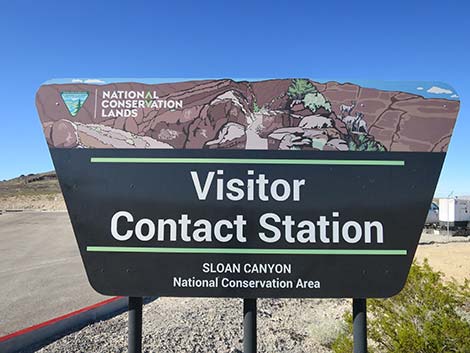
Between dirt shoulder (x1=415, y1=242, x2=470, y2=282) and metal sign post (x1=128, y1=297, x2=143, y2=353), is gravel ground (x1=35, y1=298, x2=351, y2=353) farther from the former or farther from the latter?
dirt shoulder (x1=415, y1=242, x2=470, y2=282)

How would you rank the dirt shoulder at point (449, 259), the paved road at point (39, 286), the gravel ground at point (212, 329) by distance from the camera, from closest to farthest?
1. the gravel ground at point (212, 329)
2. the paved road at point (39, 286)
3. the dirt shoulder at point (449, 259)

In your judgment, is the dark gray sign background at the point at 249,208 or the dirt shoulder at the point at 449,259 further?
the dirt shoulder at the point at 449,259

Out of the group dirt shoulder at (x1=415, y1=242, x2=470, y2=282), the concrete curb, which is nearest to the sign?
the concrete curb

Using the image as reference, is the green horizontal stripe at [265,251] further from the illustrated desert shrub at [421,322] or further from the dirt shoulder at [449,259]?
the dirt shoulder at [449,259]

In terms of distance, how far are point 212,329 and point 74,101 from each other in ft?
13.4

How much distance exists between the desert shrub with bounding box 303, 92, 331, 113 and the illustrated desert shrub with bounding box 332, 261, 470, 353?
2522 mm

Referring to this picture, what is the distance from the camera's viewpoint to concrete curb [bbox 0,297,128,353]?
4.43 m

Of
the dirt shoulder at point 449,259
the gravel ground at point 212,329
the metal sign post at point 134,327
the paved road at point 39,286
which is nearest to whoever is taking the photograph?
the metal sign post at point 134,327

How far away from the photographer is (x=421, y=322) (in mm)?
3570

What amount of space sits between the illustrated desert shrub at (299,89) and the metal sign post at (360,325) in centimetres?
120

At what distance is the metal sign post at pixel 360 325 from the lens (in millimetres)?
2049

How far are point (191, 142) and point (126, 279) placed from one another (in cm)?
83

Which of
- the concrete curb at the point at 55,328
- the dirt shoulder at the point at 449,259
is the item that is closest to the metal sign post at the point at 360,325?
the concrete curb at the point at 55,328

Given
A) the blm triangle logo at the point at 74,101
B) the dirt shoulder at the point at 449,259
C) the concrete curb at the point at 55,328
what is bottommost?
the concrete curb at the point at 55,328
